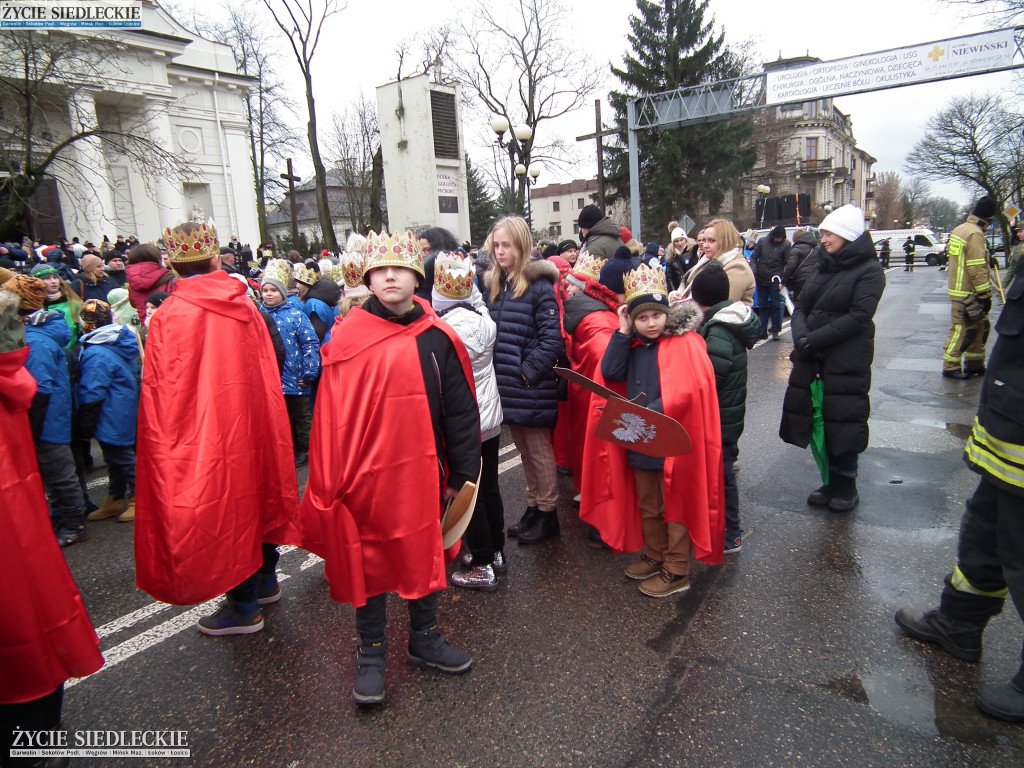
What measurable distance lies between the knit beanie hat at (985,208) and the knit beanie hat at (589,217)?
4.22m

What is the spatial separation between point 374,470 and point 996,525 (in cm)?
263

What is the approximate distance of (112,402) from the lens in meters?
5.06

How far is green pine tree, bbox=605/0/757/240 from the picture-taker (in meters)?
35.0

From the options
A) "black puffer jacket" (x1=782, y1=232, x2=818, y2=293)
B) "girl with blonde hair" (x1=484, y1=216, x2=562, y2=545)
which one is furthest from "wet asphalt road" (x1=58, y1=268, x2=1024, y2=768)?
"black puffer jacket" (x1=782, y1=232, x2=818, y2=293)

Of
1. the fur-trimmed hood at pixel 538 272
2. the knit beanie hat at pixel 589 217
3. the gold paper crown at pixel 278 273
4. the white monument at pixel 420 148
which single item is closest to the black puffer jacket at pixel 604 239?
the knit beanie hat at pixel 589 217

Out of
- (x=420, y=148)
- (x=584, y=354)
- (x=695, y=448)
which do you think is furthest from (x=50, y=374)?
(x=420, y=148)

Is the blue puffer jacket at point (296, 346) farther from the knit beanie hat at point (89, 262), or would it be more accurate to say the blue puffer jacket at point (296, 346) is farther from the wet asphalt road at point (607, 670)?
the knit beanie hat at point (89, 262)

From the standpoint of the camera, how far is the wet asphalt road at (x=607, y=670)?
8.17 ft

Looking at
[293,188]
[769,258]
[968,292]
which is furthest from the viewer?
[293,188]

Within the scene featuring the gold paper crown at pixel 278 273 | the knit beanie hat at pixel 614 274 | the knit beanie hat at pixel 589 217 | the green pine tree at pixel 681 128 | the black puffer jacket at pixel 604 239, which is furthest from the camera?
the green pine tree at pixel 681 128

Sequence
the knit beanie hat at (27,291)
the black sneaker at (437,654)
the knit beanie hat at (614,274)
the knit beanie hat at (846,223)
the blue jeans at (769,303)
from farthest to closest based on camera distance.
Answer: the blue jeans at (769,303) → the knit beanie hat at (614,274) → the knit beanie hat at (846,223) → the knit beanie hat at (27,291) → the black sneaker at (437,654)

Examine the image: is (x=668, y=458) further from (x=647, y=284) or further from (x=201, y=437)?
(x=201, y=437)

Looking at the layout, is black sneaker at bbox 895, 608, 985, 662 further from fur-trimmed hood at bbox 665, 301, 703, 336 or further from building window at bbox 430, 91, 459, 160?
building window at bbox 430, 91, 459, 160

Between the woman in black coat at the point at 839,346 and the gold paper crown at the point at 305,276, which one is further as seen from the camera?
the gold paper crown at the point at 305,276
